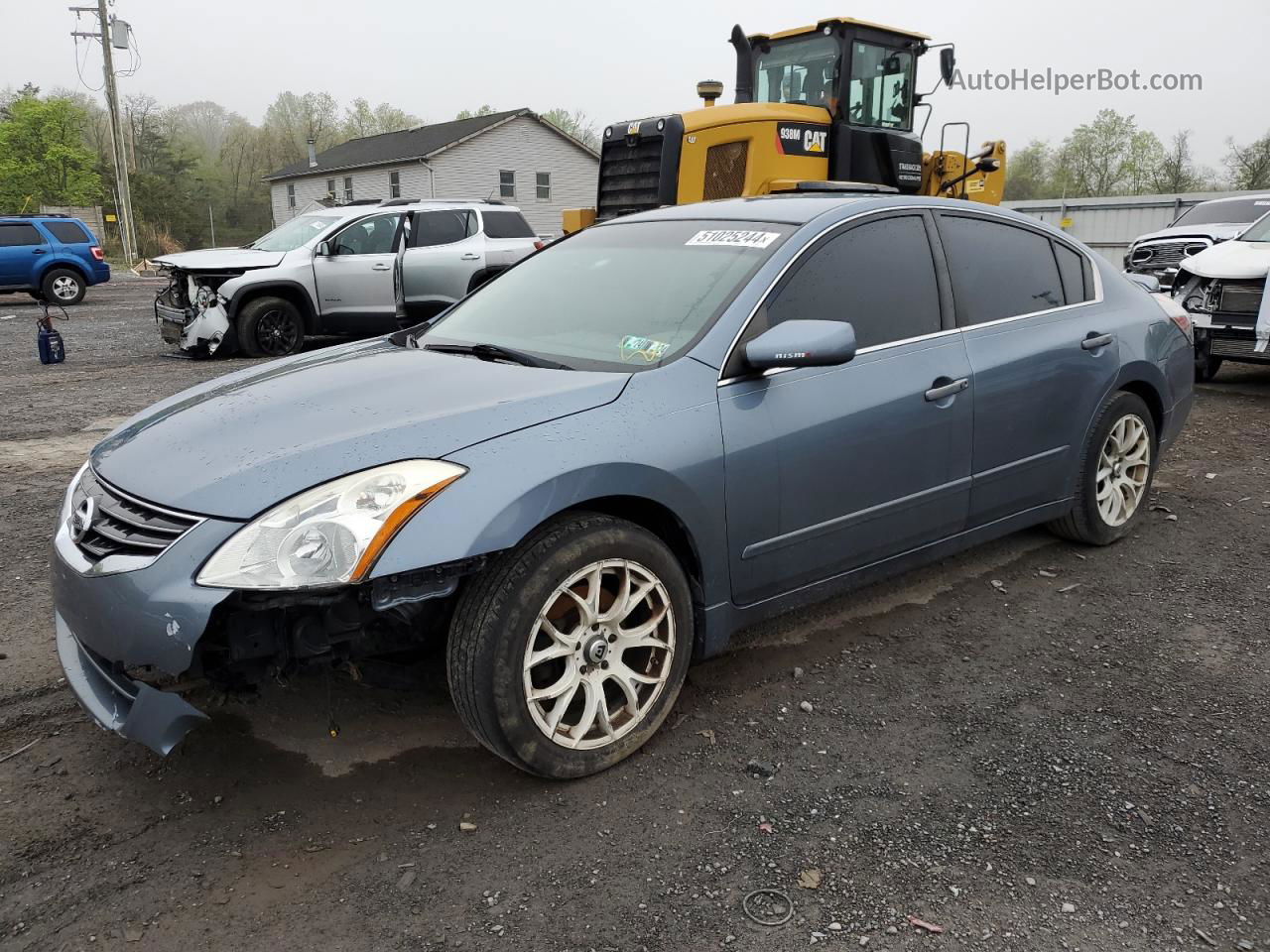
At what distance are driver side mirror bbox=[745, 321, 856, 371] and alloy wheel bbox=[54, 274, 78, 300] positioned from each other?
2113 cm

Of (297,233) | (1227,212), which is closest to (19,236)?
(297,233)

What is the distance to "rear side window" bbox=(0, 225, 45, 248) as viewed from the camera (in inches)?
743

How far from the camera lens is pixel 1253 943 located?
7.16 ft

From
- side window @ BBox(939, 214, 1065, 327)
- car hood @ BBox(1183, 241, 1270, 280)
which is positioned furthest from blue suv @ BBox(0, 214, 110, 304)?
side window @ BBox(939, 214, 1065, 327)

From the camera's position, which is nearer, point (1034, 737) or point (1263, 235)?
point (1034, 737)

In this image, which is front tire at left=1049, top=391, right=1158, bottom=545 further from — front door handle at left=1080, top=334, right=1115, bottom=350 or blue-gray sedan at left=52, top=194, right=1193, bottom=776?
front door handle at left=1080, top=334, right=1115, bottom=350

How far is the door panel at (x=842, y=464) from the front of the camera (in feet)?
10.1

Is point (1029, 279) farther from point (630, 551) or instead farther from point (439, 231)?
point (439, 231)

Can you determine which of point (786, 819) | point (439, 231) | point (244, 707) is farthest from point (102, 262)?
point (786, 819)

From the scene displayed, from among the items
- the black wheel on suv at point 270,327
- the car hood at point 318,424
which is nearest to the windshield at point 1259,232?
the car hood at point 318,424

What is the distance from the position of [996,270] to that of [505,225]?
9.97 meters

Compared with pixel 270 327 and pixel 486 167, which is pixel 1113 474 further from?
pixel 486 167

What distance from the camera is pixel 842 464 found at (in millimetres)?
3293

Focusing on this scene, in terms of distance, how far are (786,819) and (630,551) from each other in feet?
2.83
